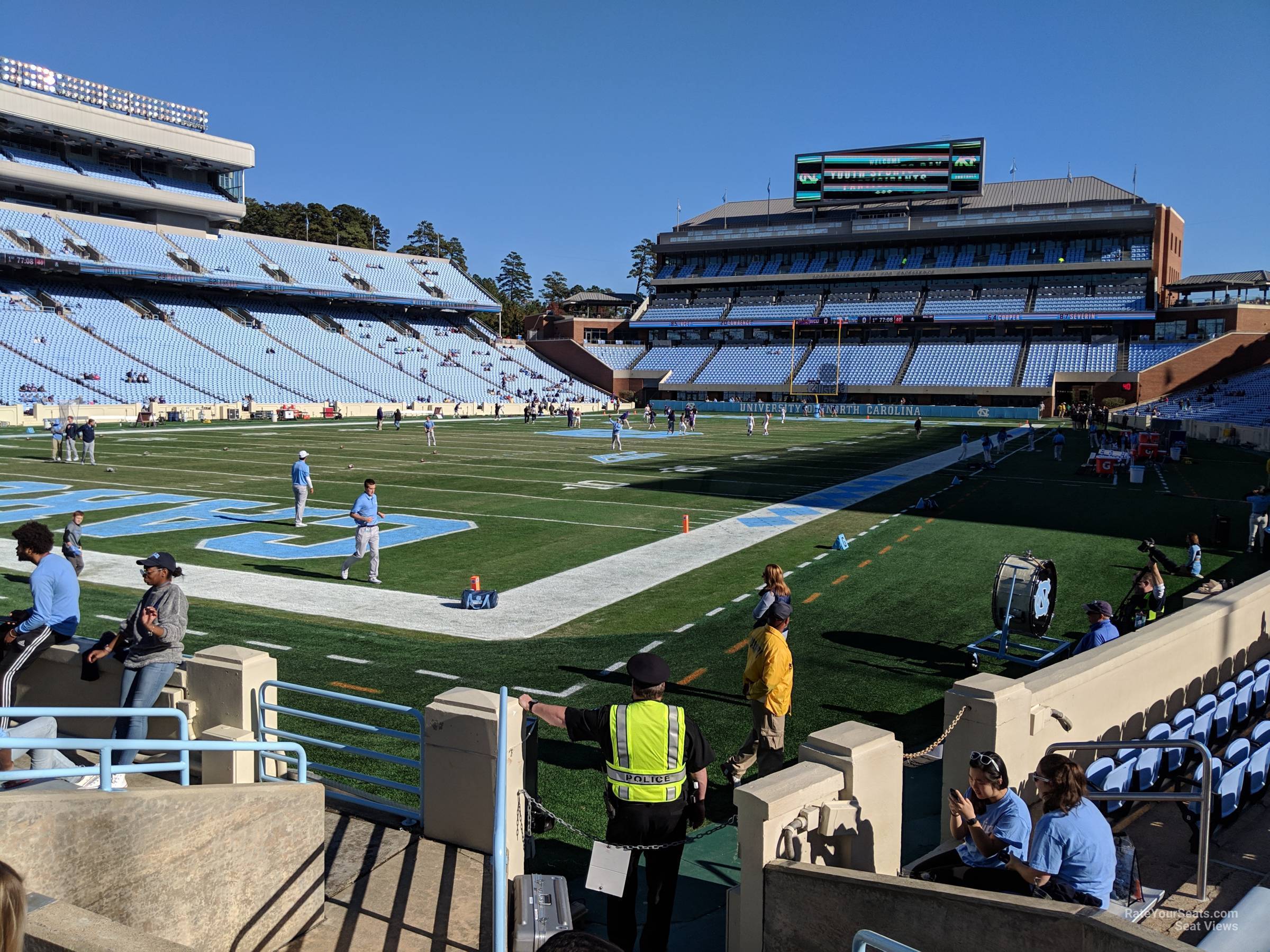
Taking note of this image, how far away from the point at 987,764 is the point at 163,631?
5.61 metres

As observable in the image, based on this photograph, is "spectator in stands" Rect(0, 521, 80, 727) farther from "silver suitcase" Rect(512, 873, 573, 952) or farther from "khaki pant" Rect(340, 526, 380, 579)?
"khaki pant" Rect(340, 526, 380, 579)

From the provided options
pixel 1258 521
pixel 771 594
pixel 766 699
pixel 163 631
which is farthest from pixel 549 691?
pixel 1258 521

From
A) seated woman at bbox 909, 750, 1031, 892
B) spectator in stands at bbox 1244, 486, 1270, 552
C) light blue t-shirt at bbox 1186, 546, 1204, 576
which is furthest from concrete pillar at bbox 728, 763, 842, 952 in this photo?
spectator in stands at bbox 1244, 486, 1270, 552

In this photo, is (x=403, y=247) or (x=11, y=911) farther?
(x=403, y=247)

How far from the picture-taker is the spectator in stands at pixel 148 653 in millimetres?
6883

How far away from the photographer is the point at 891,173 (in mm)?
87562

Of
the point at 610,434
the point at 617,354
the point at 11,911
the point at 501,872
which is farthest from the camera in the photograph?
the point at 617,354

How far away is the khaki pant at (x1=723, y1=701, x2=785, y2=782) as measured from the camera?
8.10m

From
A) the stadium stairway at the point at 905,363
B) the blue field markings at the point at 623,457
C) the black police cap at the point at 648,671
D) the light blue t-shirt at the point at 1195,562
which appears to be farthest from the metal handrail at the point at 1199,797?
the stadium stairway at the point at 905,363

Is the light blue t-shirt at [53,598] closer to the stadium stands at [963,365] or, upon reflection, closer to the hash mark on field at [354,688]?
the hash mark on field at [354,688]

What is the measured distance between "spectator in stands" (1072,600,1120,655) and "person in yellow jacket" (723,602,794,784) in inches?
133

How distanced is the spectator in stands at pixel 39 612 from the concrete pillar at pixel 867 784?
234 inches

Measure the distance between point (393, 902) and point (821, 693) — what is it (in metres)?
6.31

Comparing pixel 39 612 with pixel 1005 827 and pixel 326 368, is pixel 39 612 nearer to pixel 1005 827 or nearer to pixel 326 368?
pixel 1005 827
